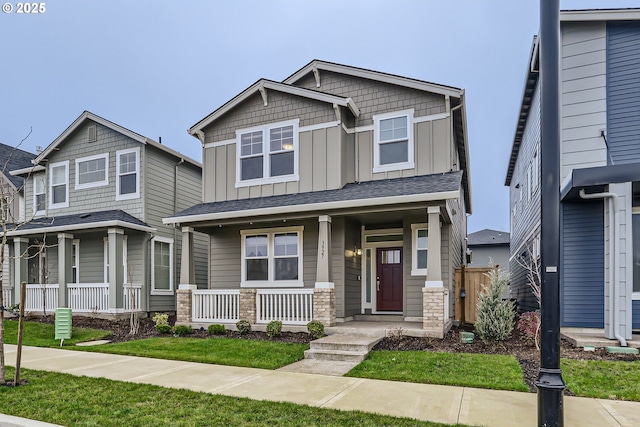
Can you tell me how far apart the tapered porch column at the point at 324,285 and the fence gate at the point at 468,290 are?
14.8 feet

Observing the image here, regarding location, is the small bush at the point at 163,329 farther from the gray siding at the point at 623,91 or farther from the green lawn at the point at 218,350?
the gray siding at the point at 623,91

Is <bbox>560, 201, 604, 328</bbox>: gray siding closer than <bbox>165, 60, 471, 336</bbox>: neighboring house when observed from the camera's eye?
Yes

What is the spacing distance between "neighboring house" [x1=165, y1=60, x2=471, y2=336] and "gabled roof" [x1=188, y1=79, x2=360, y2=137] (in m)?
0.03

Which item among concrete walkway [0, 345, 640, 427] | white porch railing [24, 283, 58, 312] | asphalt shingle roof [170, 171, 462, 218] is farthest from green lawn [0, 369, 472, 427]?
white porch railing [24, 283, 58, 312]

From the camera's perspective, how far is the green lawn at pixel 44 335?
10773 mm

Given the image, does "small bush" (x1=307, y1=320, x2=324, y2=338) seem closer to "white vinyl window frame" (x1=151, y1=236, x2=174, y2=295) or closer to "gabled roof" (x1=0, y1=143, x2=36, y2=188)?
"white vinyl window frame" (x1=151, y1=236, x2=174, y2=295)

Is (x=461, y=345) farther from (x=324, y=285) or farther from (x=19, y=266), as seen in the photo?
(x=19, y=266)

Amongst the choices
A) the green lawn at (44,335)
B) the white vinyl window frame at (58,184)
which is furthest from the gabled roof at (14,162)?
the green lawn at (44,335)

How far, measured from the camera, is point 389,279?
1241 centimetres

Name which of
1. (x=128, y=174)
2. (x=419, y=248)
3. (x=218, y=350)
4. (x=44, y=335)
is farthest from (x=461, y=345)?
(x=128, y=174)

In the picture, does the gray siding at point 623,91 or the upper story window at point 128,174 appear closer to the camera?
the gray siding at point 623,91

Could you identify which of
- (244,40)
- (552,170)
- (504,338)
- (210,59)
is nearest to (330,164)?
(504,338)

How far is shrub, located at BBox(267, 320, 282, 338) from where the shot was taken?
10641mm

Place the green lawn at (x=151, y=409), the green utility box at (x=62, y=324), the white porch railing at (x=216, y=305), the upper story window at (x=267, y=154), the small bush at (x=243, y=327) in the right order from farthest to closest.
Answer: the upper story window at (x=267, y=154), the white porch railing at (x=216, y=305), the small bush at (x=243, y=327), the green utility box at (x=62, y=324), the green lawn at (x=151, y=409)
